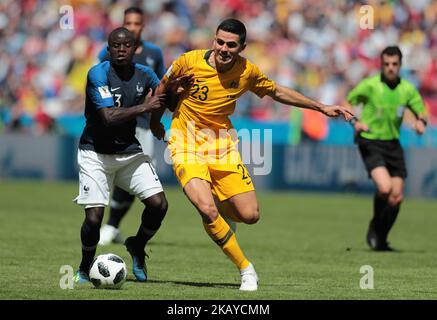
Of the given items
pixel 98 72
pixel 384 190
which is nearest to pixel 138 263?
pixel 98 72

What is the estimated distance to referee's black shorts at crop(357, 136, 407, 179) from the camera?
47.3ft

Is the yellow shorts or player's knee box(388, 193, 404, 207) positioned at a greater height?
the yellow shorts

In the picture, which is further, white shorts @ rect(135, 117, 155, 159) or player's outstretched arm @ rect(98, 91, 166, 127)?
white shorts @ rect(135, 117, 155, 159)

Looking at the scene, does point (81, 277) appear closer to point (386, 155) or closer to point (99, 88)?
point (99, 88)

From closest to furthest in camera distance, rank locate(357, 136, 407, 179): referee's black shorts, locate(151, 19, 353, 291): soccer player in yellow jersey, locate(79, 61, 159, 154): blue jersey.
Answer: locate(79, 61, 159, 154): blue jersey → locate(151, 19, 353, 291): soccer player in yellow jersey → locate(357, 136, 407, 179): referee's black shorts

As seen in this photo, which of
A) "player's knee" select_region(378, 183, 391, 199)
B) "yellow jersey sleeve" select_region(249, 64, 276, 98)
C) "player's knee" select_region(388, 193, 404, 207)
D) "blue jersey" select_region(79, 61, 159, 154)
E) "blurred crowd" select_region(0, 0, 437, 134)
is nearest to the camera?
"blue jersey" select_region(79, 61, 159, 154)

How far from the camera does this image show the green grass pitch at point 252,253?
958 centimetres

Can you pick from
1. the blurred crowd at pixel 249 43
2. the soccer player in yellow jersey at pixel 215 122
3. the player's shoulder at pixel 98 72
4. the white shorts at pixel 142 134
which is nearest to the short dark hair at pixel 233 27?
the soccer player in yellow jersey at pixel 215 122

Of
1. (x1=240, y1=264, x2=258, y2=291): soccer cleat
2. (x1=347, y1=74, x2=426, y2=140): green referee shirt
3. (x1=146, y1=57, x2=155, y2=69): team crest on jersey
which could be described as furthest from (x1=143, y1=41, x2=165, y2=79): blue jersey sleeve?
(x1=240, y1=264, x2=258, y2=291): soccer cleat

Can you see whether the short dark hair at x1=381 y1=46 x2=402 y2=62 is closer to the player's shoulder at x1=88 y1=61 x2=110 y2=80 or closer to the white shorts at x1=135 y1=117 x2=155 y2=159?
the white shorts at x1=135 y1=117 x2=155 y2=159

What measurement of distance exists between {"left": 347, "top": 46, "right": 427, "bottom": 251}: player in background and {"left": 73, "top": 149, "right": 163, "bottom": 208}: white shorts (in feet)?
15.5

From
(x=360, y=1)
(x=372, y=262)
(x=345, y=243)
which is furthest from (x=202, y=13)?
(x=372, y=262)

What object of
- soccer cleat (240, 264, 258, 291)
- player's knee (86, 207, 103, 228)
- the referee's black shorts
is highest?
the referee's black shorts
